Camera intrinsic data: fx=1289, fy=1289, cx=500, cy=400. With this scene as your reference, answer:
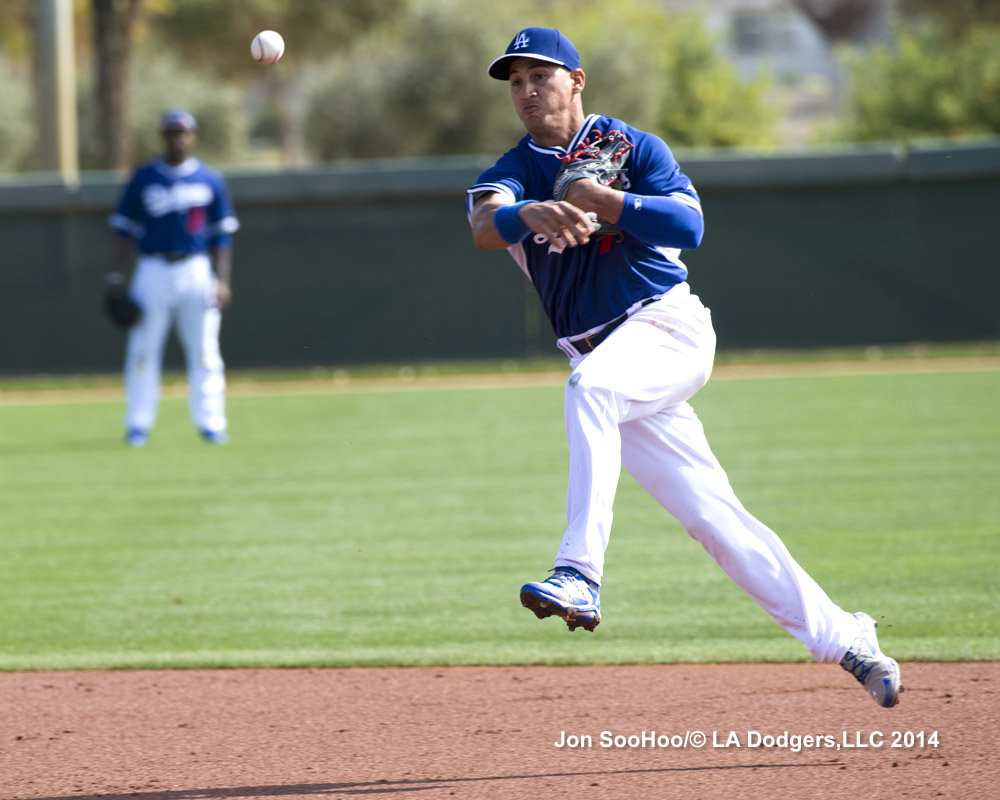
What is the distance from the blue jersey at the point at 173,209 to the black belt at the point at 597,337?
668 cm

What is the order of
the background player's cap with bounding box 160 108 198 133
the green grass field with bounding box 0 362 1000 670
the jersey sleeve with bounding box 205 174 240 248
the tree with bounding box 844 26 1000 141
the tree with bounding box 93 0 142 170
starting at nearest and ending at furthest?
1. the green grass field with bounding box 0 362 1000 670
2. the background player's cap with bounding box 160 108 198 133
3. the jersey sleeve with bounding box 205 174 240 248
4. the tree with bounding box 93 0 142 170
5. the tree with bounding box 844 26 1000 141

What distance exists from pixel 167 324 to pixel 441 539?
4.25m

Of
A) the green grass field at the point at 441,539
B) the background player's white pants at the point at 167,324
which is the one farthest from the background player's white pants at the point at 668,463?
the background player's white pants at the point at 167,324

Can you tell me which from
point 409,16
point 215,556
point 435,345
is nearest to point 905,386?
point 435,345

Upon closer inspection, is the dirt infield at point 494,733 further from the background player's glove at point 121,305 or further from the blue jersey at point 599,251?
the background player's glove at point 121,305

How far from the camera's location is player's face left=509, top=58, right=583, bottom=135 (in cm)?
361

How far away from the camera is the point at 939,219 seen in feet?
49.5

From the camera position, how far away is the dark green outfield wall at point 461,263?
49.5 ft

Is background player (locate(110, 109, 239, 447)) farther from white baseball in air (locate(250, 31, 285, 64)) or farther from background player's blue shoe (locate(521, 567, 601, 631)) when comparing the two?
background player's blue shoe (locate(521, 567, 601, 631))

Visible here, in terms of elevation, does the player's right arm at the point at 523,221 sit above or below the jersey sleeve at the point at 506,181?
below

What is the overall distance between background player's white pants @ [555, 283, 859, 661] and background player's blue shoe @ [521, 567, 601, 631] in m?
0.04

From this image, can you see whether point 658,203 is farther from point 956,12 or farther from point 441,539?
point 956,12

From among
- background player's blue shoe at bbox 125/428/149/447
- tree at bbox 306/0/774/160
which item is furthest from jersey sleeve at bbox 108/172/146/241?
tree at bbox 306/0/774/160

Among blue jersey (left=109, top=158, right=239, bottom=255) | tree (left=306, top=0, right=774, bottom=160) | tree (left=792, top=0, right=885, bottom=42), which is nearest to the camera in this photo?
blue jersey (left=109, top=158, right=239, bottom=255)
